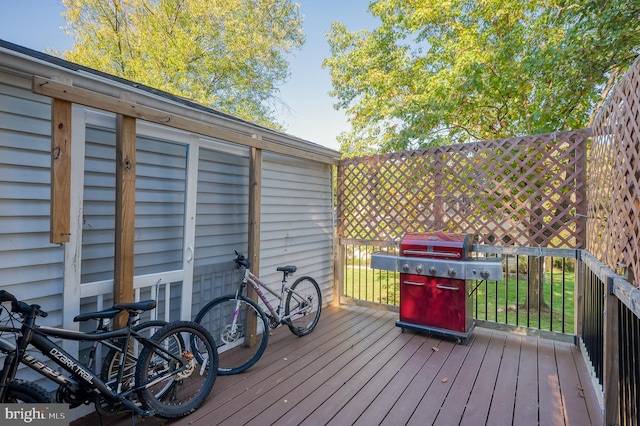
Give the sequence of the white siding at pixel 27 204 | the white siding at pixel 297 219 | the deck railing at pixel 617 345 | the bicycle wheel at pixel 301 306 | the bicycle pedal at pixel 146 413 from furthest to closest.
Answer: the white siding at pixel 297 219 < the bicycle wheel at pixel 301 306 < the bicycle pedal at pixel 146 413 < the white siding at pixel 27 204 < the deck railing at pixel 617 345

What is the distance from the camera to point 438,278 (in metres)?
3.47

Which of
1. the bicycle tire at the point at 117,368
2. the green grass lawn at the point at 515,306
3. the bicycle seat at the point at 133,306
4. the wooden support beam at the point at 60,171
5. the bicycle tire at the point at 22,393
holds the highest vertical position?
the wooden support beam at the point at 60,171

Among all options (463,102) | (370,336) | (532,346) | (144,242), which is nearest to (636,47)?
(463,102)

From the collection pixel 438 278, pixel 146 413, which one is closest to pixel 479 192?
pixel 438 278

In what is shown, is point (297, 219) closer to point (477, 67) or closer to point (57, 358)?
point (57, 358)

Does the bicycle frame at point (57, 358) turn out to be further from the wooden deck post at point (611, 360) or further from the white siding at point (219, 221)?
the wooden deck post at point (611, 360)

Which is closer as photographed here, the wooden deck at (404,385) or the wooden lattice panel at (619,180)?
the wooden lattice panel at (619,180)

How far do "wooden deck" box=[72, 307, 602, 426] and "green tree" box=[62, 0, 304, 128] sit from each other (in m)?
10.2

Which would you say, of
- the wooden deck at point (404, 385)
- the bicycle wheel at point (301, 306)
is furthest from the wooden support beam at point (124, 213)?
the bicycle wheel at point (301, 306)

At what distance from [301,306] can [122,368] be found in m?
2.08

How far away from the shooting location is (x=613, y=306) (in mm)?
1929

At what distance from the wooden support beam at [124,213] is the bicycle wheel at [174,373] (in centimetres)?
35

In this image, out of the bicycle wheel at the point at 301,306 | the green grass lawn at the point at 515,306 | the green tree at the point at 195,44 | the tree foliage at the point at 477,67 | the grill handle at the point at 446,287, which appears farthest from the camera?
the green tree at the point at 195,44

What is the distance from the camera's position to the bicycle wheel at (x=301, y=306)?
11.9 ft
